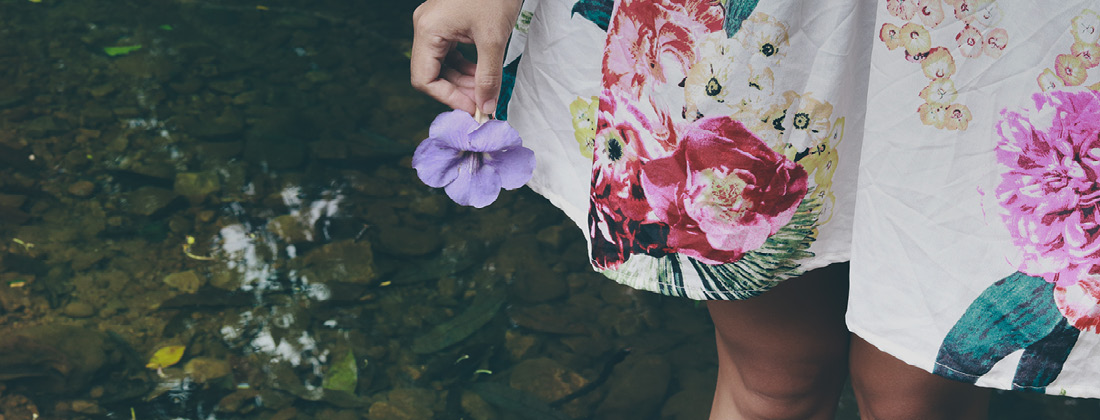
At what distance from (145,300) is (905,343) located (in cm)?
154

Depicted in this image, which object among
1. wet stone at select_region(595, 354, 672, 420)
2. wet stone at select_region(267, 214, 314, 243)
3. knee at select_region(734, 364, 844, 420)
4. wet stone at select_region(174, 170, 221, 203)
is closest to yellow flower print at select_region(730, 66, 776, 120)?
knee at select_region(734, 364, 844, 420)

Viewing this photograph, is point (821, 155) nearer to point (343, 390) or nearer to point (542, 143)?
point (542, 143)

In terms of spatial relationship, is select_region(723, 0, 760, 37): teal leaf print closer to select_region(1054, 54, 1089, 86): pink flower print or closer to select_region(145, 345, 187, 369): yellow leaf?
select_region(1054, 54, 1089, 86): pink flower print

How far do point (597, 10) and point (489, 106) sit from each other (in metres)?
0.14

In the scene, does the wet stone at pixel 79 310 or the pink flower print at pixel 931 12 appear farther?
the wet stone at pixel 79 310

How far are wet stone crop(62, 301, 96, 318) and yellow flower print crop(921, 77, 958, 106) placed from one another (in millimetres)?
1633

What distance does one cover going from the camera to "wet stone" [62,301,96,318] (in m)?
1.74

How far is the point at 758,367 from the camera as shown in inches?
36.7

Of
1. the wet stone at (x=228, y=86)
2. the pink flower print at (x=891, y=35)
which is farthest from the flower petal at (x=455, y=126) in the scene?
the wet stone at (x=228, y=86)

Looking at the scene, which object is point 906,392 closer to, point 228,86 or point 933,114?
point 933,114

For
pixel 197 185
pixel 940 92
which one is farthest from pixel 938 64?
pixel 197 185

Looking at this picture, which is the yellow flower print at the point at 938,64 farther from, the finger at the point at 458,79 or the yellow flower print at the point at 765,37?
the finger at the point at 458,79

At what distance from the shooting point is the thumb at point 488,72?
2.55ft

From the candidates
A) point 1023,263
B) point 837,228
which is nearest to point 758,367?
point 837,228
